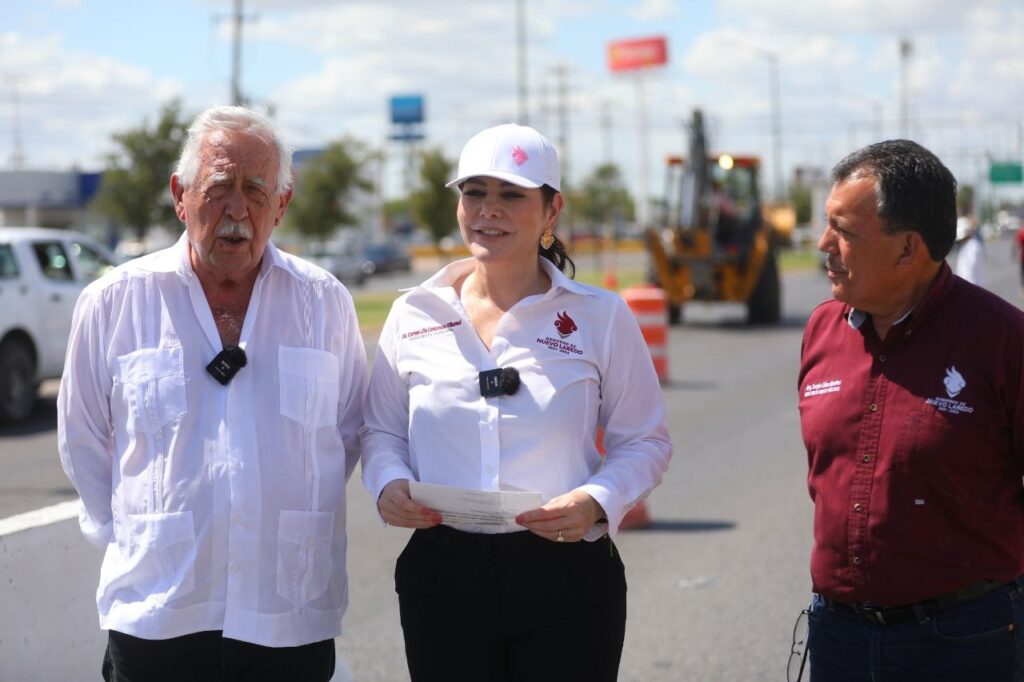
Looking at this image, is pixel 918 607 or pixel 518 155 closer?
pixel 918 607

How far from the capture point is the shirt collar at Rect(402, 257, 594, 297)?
3.48m

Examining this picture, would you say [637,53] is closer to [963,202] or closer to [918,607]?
[963,202]

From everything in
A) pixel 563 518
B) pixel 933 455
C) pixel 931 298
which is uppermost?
pixel 931 298

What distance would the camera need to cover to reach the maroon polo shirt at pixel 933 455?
118 inches

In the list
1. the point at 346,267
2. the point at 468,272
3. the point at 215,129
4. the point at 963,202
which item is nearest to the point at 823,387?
the point at 468,272

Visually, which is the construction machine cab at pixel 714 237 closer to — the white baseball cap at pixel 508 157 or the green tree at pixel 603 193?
the white baseball cap at pixel 508 157

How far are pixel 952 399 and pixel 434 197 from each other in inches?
2475

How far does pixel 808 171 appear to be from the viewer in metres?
121

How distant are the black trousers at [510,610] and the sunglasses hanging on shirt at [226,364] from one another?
633 mm

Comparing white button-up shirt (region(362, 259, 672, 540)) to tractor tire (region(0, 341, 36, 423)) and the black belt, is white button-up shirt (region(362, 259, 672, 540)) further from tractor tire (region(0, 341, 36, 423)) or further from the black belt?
tractor tire (region(0, 341, 36, 423))

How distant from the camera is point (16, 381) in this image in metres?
14.1

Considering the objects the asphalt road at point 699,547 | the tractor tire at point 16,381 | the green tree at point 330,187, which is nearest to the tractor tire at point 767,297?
the asphalt road at point 699,547

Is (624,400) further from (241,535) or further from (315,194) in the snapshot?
(315,194)

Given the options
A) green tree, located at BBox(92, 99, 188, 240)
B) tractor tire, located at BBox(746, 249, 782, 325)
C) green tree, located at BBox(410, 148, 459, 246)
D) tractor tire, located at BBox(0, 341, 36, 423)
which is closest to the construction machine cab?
tractor tire, located at BBox(746, 249, 782, 325)
